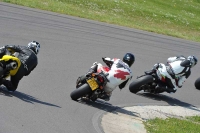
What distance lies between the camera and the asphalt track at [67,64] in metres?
9.25

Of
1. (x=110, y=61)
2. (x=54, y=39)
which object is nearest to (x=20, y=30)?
(x=54, y=39)

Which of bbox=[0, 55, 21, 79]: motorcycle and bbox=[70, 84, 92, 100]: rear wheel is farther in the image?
bbox=[70, 84, 92, 100]: rear wheel

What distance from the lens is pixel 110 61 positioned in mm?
11602

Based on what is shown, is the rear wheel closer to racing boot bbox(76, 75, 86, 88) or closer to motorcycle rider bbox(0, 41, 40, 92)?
→ racing boot bbox(76, 75, 86, 88)

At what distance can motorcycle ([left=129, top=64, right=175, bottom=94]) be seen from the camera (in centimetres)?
1348

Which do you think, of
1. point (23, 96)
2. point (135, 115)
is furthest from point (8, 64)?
point (135, 115)

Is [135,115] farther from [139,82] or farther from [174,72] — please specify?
[174,72]

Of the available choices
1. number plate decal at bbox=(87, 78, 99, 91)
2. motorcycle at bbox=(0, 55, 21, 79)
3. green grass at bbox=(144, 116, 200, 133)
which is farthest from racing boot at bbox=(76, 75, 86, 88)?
green grass at bbox=(144, 116, 200, 133)

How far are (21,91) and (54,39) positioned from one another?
7.50 m

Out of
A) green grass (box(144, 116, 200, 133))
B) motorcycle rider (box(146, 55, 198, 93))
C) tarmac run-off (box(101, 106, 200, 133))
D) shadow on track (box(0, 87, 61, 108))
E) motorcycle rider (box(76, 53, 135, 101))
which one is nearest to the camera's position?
tarmac run-off (box(101, 106, 200, 133))

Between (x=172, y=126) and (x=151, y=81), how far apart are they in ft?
9.52

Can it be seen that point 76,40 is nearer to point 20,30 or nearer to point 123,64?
point 20,30

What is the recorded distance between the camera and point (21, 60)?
10.7m

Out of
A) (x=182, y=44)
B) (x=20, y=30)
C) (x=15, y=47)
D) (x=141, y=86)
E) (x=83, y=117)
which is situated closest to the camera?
(x=83, y=117)
